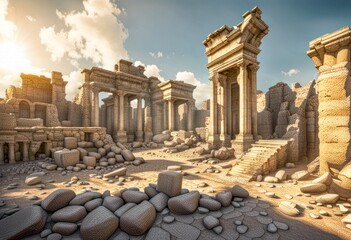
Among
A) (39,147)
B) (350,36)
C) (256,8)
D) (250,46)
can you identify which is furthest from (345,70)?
(39,147)

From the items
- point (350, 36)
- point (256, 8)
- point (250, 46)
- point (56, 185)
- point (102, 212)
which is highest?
point (256, 8)

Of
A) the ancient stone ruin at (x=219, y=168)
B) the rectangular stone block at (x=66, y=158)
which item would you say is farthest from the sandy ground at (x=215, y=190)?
the rectangular stone block at (x=66, y=158)

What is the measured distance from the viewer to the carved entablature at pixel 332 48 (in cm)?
469

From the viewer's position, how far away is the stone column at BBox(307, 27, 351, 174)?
4613mm

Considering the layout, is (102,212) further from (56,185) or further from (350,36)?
(350,36)

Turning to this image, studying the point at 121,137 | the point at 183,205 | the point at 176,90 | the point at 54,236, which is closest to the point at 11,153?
the point at 54,236

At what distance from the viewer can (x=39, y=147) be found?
8.14 metres

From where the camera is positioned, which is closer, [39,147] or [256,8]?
[39,147]

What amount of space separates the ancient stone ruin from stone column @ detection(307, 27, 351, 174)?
0.03 metres

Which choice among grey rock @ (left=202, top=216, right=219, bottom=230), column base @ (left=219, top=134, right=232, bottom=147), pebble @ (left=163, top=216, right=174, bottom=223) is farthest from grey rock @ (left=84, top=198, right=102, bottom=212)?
column base @ (left=219, top=134, right=232, bottom=147)

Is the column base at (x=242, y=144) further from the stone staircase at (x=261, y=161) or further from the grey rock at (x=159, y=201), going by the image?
the grey rock at (x=159, y=201)

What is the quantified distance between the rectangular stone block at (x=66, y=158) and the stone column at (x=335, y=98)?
31.0 ft

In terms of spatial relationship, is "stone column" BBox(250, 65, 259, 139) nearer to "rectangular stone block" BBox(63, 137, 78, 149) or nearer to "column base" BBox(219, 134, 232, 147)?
"column base" BBox(219, 134, 232, 147)

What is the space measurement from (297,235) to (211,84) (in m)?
10.2
